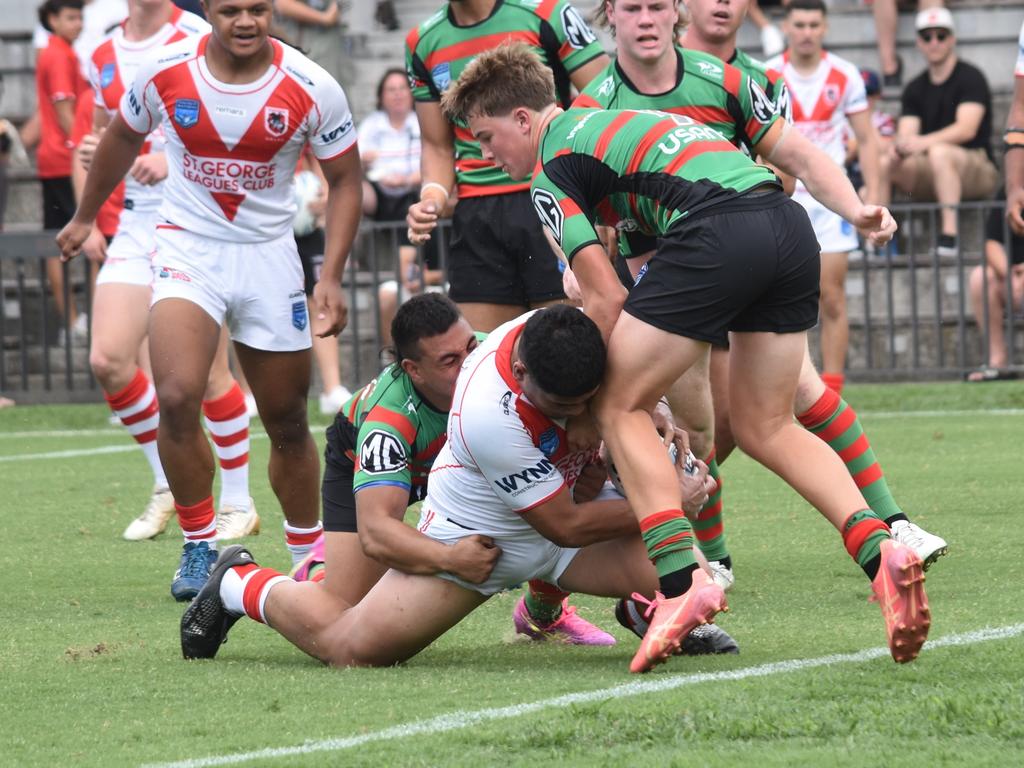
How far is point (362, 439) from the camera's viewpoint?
18.7ft

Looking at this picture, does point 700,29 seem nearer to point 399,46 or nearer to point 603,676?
point 603,676

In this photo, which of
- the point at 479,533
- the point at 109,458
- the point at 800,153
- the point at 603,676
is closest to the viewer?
the point at 603,676

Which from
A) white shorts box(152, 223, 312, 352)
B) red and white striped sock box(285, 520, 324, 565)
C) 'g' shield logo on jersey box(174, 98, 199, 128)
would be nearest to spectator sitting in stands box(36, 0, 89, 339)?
white shorts box(152, 223, 312, 352)

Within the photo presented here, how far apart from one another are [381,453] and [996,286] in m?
9.19

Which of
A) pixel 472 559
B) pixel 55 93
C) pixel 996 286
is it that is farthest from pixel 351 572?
pixel 55 93

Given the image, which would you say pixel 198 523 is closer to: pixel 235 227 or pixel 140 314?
pixel 235 227

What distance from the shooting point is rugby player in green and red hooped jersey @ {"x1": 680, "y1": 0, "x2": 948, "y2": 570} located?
19.1 ft

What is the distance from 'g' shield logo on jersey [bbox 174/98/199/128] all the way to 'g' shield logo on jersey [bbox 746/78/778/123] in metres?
2.02

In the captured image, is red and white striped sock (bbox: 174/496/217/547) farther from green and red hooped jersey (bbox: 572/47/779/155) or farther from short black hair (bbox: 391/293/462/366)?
green and red hooped jersey (bbox: 572/47/779/155)

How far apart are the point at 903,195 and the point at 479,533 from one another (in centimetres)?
1059

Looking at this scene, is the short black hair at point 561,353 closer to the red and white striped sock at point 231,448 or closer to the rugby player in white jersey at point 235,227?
the rugby player in white jersey at point 235,227

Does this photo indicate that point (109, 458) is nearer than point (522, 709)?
No

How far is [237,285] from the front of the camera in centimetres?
708

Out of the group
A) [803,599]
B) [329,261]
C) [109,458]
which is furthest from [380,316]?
[803,599]
